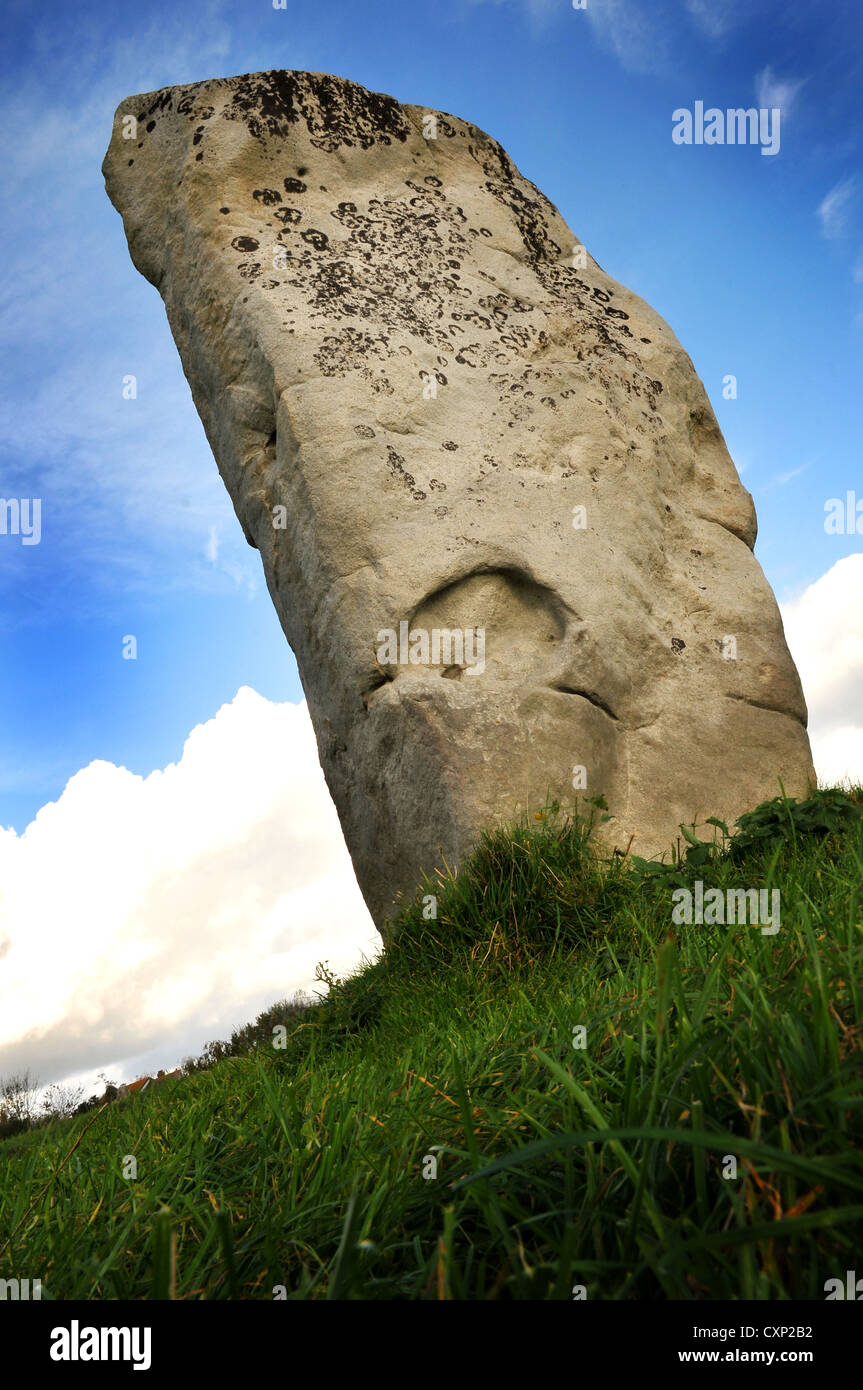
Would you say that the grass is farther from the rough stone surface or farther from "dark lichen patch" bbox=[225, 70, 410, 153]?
"dark lichen patch" bbox=[225, 70, 410, 153]

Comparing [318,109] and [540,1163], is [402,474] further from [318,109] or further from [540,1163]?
[540,1163]

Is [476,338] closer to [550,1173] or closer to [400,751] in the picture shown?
[400,751]

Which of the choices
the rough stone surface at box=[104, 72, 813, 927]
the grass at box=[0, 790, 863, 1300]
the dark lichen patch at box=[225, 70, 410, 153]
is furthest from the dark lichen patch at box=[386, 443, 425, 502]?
the grass at box=[0, 790, 863, 1300]

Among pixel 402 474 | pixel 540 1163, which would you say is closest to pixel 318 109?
pixel 402 474

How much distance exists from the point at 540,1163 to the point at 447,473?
4515 millimetres

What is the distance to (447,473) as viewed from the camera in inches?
218

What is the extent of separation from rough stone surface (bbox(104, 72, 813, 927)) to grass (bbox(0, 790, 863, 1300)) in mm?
2017

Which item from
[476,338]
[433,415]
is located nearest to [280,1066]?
[433,415]

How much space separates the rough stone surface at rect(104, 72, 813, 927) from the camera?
516cm

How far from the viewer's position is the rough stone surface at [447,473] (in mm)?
5156

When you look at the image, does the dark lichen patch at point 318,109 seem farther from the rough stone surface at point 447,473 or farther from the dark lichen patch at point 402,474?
the dark lichen patch at point 402,474

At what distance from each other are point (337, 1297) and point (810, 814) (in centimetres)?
385

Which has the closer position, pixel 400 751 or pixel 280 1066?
pixel 280 1066
